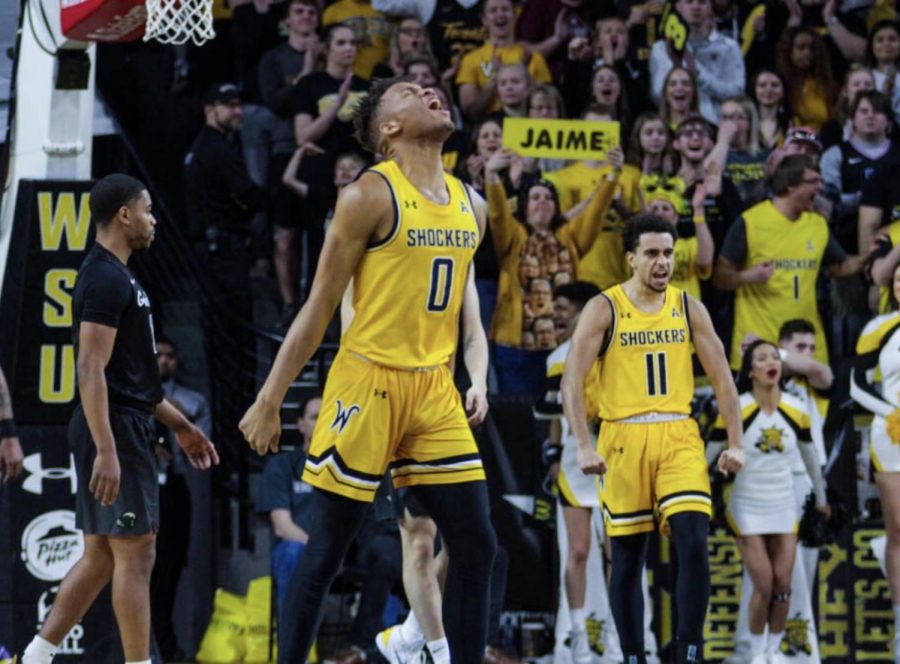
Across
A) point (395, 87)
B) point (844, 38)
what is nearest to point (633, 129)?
point (844, 38)

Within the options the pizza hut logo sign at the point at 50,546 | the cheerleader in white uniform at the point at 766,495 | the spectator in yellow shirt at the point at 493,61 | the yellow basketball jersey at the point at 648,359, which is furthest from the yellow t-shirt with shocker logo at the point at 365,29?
the pizza hut logo sign at the point at 50,546

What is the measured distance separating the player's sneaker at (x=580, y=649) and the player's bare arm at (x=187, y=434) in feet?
11.4

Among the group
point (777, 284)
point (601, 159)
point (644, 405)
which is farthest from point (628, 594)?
point (601, 159)

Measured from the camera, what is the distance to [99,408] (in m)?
7.49

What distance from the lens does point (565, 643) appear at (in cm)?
1112

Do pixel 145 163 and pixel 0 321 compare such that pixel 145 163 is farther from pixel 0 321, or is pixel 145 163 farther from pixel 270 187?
pixel 0 321

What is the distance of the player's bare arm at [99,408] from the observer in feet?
24.5

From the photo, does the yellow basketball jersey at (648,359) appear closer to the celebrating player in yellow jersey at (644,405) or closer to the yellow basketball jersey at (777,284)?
Result: the celebrating player in yellow jersey at (644,405)

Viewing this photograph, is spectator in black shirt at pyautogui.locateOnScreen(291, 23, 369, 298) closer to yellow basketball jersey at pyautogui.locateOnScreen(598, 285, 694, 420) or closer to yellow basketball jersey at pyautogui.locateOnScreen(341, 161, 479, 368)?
yellow basketball jersey at pyautogui.locateOnScreen(598, 285, 694, 420)

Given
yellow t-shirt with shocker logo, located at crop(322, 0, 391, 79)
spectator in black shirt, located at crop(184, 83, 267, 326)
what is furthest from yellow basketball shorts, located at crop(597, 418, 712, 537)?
yellow t-shirt with shocker logo, located at crop(322, 0, 391, 79)

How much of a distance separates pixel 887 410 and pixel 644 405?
7.94ft

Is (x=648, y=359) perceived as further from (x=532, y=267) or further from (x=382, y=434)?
(x=532, y=267)

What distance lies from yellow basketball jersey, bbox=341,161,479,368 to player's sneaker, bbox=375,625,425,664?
6.40 feet

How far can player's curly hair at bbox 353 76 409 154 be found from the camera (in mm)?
7133
